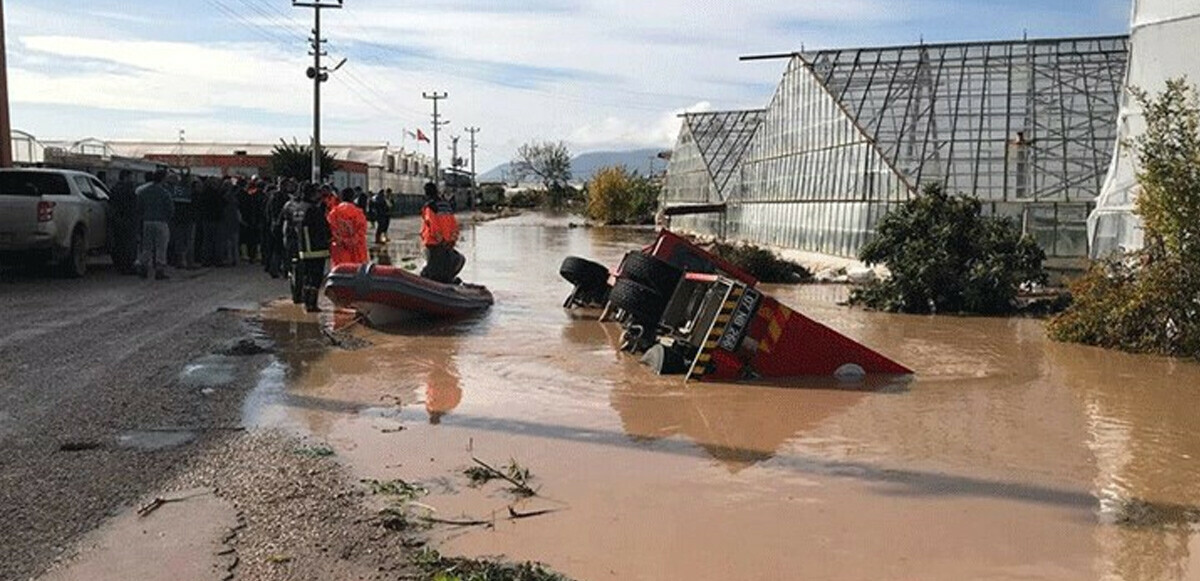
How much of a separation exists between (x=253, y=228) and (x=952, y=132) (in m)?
16.4

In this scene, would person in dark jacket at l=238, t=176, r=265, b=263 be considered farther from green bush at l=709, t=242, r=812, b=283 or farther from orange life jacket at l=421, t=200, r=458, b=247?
green bush at l=709, t=242, r=812, b=283

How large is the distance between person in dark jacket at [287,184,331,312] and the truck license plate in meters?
6.33

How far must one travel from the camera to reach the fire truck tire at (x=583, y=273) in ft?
54.3

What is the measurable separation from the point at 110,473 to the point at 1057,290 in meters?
17.6

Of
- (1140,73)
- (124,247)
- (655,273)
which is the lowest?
(124,247)

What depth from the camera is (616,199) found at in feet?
213

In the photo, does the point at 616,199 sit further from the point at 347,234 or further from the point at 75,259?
the point at 347,234

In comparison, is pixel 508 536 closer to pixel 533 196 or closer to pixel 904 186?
pixel 904 186

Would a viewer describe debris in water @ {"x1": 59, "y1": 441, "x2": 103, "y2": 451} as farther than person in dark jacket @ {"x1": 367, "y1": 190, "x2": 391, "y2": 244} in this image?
No

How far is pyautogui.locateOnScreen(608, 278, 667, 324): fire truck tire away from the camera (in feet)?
38.7

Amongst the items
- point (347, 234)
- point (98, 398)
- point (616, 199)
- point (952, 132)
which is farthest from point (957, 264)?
point (616, 199)

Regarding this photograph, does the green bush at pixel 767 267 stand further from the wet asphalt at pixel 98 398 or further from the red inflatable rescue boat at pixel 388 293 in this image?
the wet asphalt at pixel 98 398

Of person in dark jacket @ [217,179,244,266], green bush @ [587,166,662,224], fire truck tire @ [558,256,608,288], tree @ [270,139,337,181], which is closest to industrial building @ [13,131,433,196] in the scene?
tree @ [270,139,337,181]

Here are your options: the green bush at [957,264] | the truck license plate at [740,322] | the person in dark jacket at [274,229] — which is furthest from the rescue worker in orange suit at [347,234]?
the green bush at [957,264]
